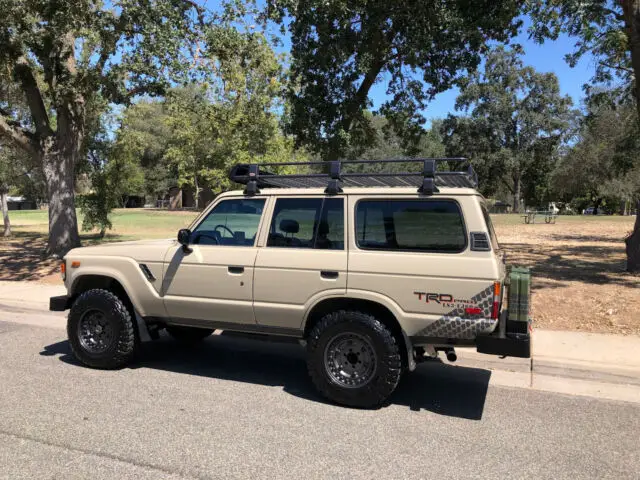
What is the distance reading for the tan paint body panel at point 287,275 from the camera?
13.8 feet

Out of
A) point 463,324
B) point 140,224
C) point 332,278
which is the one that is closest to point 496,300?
point 463,324

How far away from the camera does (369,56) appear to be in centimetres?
1241

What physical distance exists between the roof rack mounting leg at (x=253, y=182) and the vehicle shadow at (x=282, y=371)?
190 centimetres

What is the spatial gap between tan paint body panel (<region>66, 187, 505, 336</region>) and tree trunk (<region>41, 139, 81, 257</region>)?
28.2ft

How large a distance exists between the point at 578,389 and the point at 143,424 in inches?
162

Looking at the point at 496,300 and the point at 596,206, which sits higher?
the point at 596,206

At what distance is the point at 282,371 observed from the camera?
552 cm

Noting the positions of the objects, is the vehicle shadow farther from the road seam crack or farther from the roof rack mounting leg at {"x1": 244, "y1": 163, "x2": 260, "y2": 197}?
the roof rack mounting leg at {"x1": 244, "y1": 163, "x2": 260, "y2": 197}

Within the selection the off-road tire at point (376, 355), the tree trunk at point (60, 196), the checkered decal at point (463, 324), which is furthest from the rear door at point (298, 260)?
the tree trunk at point (60, 196)

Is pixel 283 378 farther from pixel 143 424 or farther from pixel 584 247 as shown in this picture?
pixel 584 247

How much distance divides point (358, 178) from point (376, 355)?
5.61 feet

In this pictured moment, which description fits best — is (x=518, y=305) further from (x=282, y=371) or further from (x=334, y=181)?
(x=282, y=371)

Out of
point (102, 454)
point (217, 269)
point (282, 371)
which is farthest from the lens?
point (282, 371)

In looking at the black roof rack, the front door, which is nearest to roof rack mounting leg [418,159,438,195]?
the black roof rack
